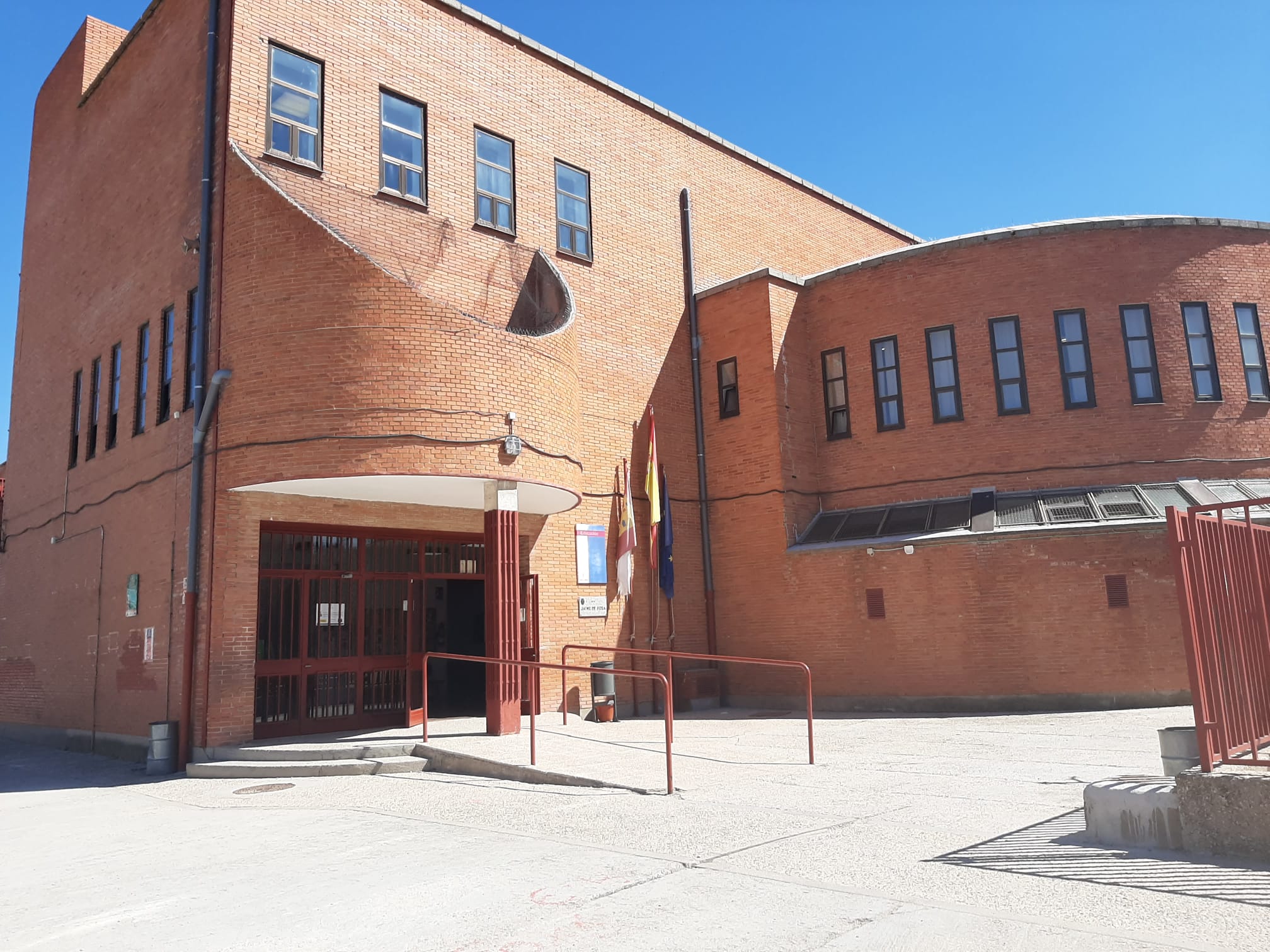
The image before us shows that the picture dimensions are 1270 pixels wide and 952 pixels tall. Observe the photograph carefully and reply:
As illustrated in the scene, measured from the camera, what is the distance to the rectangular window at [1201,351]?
55.3ft

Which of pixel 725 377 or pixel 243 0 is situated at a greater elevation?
pixel 243 0

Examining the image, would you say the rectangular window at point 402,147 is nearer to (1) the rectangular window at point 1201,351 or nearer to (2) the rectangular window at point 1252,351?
(1) the rectangular window at point 1201,351

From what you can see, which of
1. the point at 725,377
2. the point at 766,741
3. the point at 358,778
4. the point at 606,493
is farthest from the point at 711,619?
the point at 358,778

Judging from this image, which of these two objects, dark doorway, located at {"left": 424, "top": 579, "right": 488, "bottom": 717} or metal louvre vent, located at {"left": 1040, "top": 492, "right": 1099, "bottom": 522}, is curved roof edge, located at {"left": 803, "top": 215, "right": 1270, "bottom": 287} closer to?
metal louvre vent, located at {"left": 1040, "top": 492, "right": 1099, "bottom": 522}

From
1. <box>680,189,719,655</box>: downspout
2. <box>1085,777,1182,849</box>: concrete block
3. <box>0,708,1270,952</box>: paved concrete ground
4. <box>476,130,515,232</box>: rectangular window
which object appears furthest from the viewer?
<box>680,189,719,655</box>: downspout

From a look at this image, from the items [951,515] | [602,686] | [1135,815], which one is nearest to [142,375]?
[602,686]

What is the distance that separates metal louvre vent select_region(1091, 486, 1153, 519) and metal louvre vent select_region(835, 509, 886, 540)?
11.8 feet

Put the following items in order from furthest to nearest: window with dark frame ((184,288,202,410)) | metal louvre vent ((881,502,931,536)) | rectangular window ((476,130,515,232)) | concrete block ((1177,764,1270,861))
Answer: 1. metal louvre vent ((881,502,931,536))
2. rectangular window ((476,130,515,232))
3. window with dark frame ((184,288,202,410))
4. concrete block ((1177,764,1270,861))

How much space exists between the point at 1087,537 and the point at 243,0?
49.5 ft

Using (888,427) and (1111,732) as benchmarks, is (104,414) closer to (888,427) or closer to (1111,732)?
(888,427)

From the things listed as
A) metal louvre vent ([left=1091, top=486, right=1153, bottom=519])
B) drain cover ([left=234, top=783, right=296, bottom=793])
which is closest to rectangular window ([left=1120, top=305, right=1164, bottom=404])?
metal louvre vent ([left=1091, top=486, right=1153, bottom=519])

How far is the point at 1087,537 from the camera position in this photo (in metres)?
15.2

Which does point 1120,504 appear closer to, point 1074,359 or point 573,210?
point 1074,359

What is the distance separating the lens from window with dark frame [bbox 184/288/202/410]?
13578 mm
